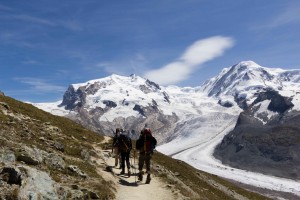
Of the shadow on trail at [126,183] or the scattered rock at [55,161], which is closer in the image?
the scattered rock at [55,161]

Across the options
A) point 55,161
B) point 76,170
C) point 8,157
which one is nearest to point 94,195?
point 76,170

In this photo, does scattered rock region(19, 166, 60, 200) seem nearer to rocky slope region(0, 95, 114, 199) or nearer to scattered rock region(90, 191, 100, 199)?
rocky slope region(0, 95, 114, 199)

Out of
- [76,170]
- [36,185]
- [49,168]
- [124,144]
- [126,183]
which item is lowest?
[126,183]

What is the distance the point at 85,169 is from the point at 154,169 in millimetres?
9954

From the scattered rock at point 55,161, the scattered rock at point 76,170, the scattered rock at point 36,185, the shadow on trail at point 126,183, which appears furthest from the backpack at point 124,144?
the scattered rock at point 36,185

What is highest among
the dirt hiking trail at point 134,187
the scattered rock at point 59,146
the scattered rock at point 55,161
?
the scattered rock at point 59,146

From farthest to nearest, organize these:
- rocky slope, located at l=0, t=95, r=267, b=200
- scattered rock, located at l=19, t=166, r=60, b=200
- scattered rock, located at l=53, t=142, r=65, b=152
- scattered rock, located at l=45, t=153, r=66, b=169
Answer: scattered rock, located at l=53, t=142, r=65, b=152, scattered rock, located at l=45, t=153, r=66, b=169, rocky slope, located at l=0, t=95, r=267, b=200, scattered rock, located at l=19, t=166, r=60, b=200

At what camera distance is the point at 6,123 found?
2753cm

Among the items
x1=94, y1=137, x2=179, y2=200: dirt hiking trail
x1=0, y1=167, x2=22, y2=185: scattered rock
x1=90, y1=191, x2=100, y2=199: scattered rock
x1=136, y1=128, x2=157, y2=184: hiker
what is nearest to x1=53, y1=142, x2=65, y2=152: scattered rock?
x1=94, y1=137, x2=179, y2=200: dirt hiking trail

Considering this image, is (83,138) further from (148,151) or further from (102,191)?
(102,191)

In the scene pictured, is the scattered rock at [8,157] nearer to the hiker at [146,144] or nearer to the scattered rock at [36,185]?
the scattered rock at [36,185]

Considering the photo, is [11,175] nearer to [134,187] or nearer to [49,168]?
[49,168]

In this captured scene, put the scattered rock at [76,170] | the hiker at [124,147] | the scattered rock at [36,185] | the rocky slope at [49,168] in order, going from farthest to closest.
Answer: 1. the hiker at [124,147]
2. the scattered rock at [76,170]
3. the rocky slope at [49,168]
4. the scattered rock at [36,185]

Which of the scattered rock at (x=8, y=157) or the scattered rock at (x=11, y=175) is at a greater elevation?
the scattered rock at (x=8, y=157)
